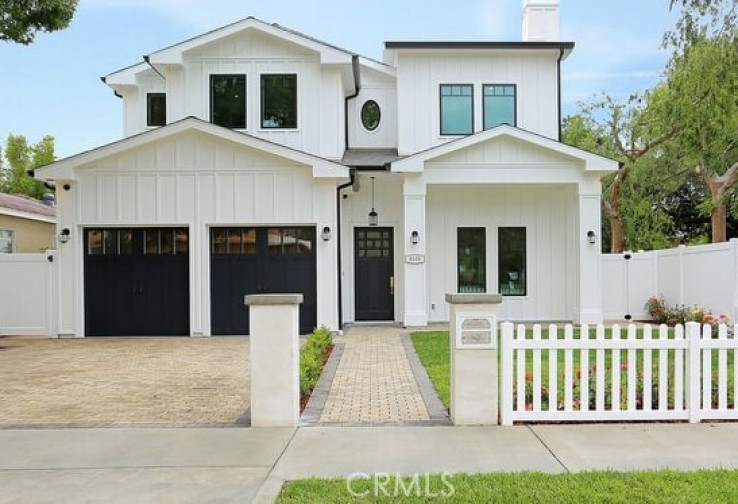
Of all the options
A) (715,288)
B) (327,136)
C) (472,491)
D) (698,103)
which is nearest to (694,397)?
(472,491)

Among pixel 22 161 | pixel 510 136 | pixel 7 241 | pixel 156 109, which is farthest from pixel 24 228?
pixel 22 161

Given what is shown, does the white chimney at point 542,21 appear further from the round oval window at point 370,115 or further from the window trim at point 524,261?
the window trim at point 524,261

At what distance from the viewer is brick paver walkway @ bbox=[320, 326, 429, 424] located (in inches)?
271

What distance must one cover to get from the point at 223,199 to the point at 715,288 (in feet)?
37.5

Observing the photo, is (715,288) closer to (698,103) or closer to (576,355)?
(698,103)

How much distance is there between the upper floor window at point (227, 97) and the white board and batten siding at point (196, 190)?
8.02 ft

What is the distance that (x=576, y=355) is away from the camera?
10.8 metres

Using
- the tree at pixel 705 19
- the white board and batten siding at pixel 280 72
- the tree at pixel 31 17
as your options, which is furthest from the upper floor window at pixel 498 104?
the tree at pixel 31 17

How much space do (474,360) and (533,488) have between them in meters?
1.99

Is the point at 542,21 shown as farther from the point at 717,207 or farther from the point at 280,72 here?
the point at 717,207

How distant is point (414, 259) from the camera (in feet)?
50.9

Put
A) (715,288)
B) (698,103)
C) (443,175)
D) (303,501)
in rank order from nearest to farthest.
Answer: (303,501) → (698,103) → (715,288) → (443,175)

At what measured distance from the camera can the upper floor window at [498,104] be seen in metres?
17.6

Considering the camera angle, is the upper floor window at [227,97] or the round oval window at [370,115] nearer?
the upper floor window at [227,97]
